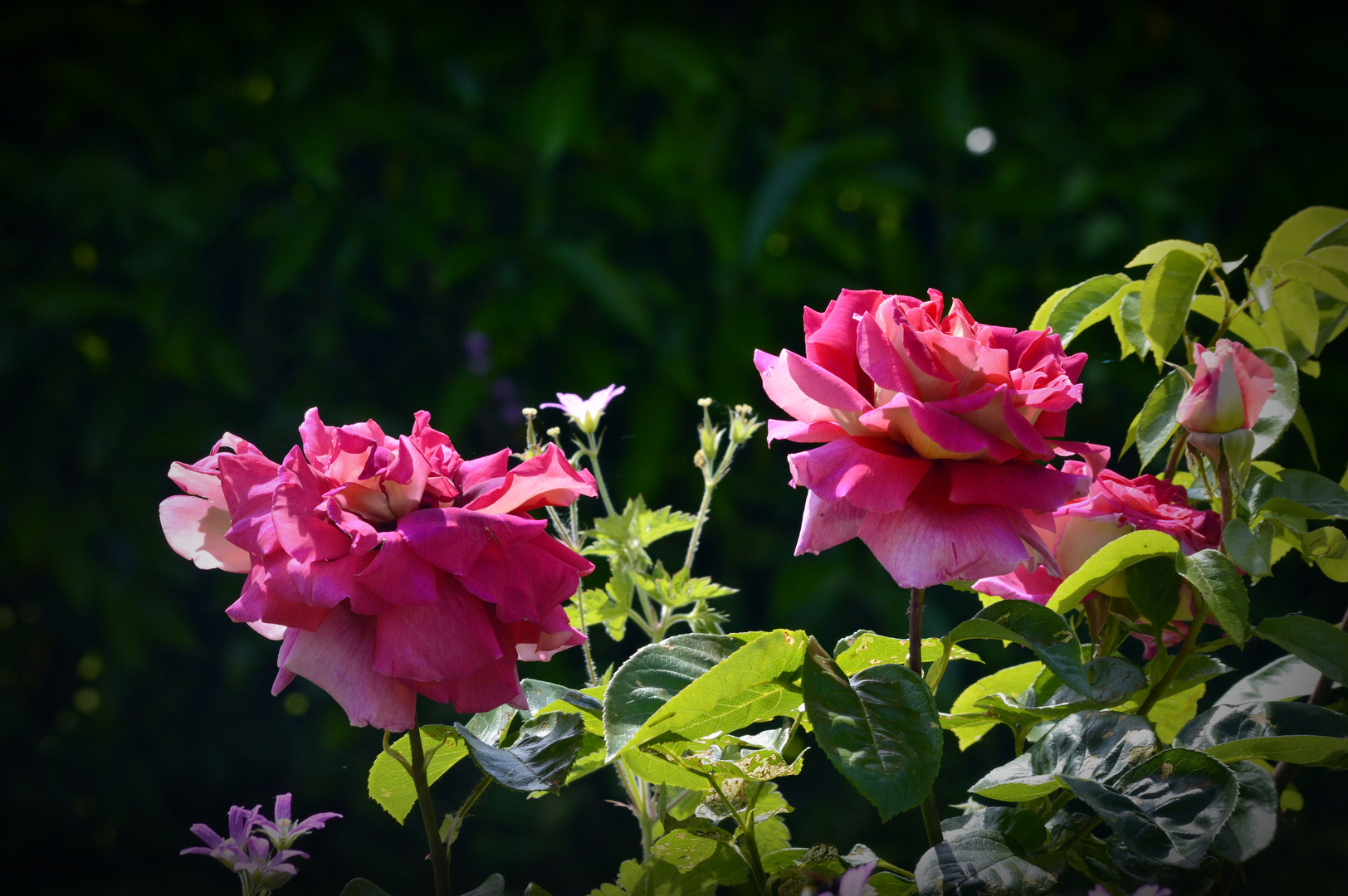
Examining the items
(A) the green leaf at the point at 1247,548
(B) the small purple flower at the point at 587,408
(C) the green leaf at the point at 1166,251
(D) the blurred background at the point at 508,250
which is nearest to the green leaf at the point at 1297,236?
(C) the green leaf at the point at 1166,251

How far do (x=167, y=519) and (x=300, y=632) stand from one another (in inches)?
2.4

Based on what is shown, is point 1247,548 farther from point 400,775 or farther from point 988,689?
point 400,775

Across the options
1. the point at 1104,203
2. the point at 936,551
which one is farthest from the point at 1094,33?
the point at 936,551

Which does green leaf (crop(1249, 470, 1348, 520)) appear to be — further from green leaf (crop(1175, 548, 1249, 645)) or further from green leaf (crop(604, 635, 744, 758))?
green leaf (crop(604, 635, 744, 758))

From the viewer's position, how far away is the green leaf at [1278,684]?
1.24 ft

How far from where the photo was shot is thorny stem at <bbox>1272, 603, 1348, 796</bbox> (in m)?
0.35

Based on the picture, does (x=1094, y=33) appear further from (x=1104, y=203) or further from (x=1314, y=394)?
(x=1314, y=394)

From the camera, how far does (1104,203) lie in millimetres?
1452

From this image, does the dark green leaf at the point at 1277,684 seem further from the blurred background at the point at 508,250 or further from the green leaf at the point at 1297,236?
the blurred background at the point at 508,250

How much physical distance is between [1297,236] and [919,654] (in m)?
0.24

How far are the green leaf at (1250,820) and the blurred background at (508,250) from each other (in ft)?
3.61

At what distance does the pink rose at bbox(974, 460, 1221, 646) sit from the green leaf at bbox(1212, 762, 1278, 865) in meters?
0.06

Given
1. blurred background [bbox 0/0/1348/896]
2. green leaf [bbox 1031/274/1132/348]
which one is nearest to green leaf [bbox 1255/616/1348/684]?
green leaf [bbox 1031/274/1132/348]

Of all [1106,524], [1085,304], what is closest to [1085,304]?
[1085,304]
